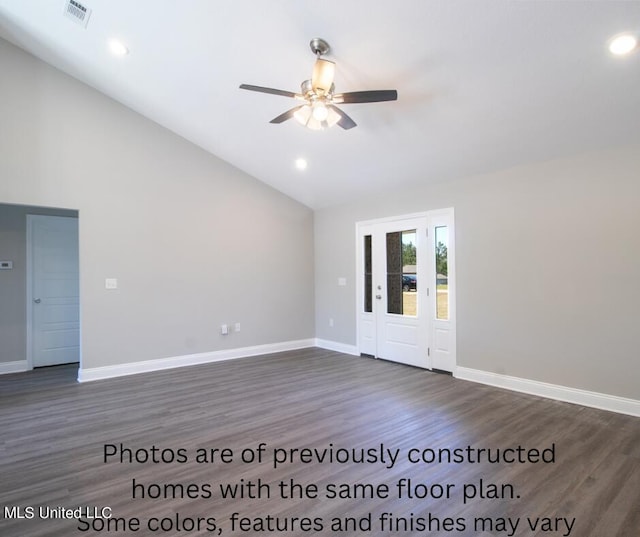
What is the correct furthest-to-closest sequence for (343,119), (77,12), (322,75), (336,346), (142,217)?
1. (336,346)
2. (142,217)
3. (77,12)
4. (343,119)
5. (322,75)

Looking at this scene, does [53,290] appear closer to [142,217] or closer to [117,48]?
[142,217]

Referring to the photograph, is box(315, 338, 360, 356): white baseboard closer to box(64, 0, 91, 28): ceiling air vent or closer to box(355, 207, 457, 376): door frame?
box(355, 207, 457, 376): door frame

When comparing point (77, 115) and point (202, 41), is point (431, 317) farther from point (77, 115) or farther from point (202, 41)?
point (77, 115)

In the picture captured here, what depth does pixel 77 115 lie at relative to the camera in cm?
444

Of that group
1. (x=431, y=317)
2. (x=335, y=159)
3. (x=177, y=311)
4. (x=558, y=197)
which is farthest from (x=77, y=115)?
(x=558, y=197)

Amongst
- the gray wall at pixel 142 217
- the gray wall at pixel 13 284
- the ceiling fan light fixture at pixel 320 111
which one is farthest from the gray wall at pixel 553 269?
the gray wall at pixel 13 284

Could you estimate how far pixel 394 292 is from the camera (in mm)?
5395

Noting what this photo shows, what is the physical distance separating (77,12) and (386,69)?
3010 millimetres

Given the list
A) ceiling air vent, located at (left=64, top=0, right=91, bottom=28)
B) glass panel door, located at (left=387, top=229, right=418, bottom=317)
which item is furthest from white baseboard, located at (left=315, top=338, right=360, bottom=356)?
ceiling air vent, located at (left=64, top=0, right=91, bottom=28)

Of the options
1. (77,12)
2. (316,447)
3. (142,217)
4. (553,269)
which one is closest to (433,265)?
(553,269)

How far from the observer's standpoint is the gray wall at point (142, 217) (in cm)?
420

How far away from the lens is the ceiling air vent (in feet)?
11.0

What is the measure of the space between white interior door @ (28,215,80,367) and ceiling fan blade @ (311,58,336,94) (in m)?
4.64

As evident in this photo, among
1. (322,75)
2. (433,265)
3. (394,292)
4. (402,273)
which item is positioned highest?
(322,75)
